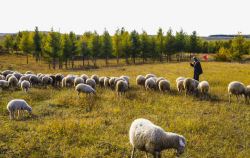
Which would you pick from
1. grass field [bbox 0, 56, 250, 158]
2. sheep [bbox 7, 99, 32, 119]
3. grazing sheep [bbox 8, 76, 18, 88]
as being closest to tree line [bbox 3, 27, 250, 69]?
grazing sheep [bbox 8, 76, 18, 88]

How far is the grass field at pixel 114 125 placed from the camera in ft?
36.5

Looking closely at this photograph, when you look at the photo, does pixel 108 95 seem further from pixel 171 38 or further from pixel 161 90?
pixel 171 38

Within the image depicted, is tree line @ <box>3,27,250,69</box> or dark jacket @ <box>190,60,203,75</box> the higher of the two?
tree line @ <box>3,27,250,69</box>

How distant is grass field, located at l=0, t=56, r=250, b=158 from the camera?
36.5 ft

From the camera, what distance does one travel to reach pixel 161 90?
23656 mm

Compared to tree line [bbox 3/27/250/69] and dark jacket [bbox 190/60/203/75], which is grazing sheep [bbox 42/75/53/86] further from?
tree line [bbox 3/27/250/69]

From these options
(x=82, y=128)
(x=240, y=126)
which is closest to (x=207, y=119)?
(x=240, y=126)

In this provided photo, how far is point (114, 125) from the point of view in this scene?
14.2 metres

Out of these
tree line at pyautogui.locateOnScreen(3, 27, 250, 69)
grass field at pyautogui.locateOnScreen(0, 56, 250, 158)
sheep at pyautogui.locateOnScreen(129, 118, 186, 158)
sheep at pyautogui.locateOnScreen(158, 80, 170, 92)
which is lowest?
grass field at pyautogui.locateOnScreen(0, 56, 250, 158)

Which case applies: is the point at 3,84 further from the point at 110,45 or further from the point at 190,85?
the point at 110,45

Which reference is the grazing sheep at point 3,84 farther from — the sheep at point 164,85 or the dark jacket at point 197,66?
the dark jacket at point 197,66

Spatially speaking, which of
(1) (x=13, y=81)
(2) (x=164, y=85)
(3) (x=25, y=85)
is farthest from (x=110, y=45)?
(2) (x=164, y=85)

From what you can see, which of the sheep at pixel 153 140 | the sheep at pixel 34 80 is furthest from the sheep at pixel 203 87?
the sheep at pixel 34 80

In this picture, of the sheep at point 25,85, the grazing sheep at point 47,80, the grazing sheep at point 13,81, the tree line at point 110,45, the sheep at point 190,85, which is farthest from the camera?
the tree line at point 110,45
